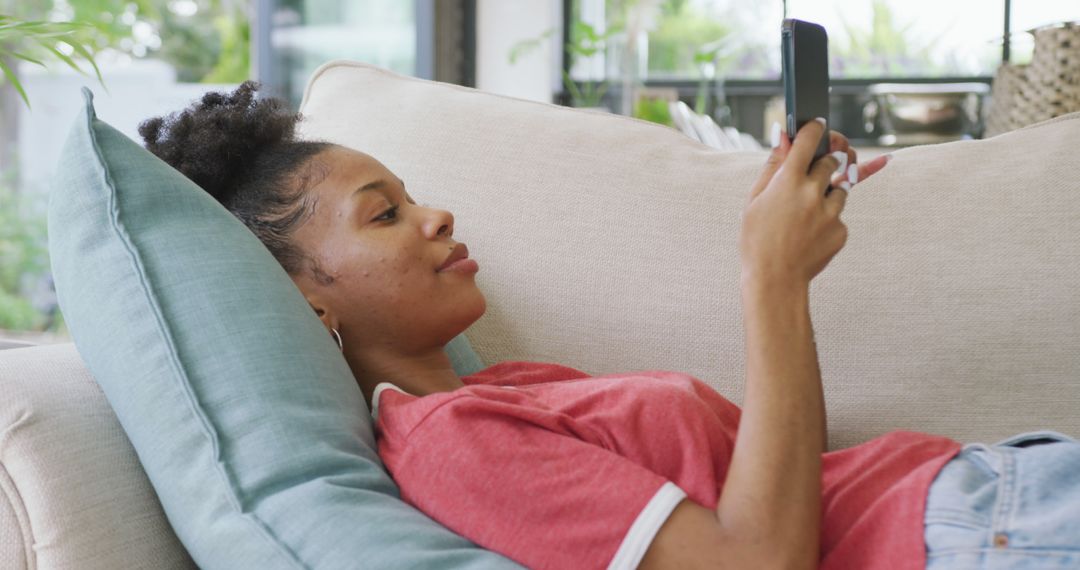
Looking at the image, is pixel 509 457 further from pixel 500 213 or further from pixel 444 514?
pixel 500 213

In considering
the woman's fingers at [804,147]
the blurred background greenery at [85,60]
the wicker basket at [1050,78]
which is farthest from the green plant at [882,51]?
the woman's fingers at [804,147]

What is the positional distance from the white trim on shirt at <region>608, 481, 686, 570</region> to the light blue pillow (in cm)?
9

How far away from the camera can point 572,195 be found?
1.34 meters

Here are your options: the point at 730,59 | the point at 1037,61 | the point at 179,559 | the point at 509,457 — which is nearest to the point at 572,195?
the point at 509,457

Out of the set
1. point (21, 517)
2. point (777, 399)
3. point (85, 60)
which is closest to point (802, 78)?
point (777, 399)

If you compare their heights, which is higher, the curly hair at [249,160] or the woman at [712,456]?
the curly hair at [249,160]

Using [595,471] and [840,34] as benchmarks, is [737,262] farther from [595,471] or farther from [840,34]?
[840,34]

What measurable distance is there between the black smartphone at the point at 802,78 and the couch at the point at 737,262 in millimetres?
347

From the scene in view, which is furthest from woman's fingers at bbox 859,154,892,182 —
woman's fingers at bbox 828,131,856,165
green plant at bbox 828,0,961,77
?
green plant at bbox 828,0,961,77

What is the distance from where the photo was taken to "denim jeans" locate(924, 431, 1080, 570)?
80 centimetres

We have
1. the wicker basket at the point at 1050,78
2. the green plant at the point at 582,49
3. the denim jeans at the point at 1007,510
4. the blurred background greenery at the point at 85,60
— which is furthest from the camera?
the blurred background greenery at the point at 85,60

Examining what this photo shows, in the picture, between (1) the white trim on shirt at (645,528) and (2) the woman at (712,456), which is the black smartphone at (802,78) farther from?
(1) the white trim on shirt at (645,528)

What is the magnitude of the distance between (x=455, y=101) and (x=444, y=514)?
0.74m

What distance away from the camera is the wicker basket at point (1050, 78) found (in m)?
2.44
